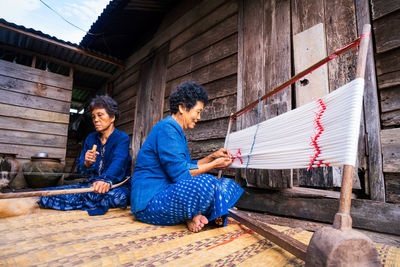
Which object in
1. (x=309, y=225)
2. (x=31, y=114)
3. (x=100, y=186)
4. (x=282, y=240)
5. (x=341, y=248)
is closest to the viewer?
(x=341, y=248)

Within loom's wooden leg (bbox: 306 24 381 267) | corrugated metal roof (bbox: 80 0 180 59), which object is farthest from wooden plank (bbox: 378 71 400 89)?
corrugated metal roof (bbox: 80 0 180 59)

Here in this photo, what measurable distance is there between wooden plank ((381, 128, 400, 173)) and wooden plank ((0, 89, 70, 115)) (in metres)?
5.87

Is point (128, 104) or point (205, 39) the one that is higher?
point (205, 39)

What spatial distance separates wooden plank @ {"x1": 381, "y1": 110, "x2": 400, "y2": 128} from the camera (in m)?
1.52

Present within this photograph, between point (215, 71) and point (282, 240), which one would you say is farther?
point (215, 71)

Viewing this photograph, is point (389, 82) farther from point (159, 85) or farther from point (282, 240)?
point (159, 85)

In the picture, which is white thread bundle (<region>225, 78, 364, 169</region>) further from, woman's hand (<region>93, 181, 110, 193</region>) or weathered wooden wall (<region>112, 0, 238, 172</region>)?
woman's hand (<region>93, 181, 110, 193</region>)

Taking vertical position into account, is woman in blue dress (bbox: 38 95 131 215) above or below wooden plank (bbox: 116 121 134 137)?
below

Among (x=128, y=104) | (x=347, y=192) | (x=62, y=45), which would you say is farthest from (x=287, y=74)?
(x=62, y=45)

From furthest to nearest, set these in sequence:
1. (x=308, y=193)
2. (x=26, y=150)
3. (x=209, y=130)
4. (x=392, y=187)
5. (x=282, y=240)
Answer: (x=26, y=150) → (x=209, y=130) → (x=308, y=193) → (x=392, y=187) → (x=282, y=240)

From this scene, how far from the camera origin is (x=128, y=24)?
194 inches

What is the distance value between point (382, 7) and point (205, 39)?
212 centimetres

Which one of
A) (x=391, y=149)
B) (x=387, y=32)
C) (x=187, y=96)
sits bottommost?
(x=391, y=149)

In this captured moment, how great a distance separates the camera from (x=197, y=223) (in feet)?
5.14
